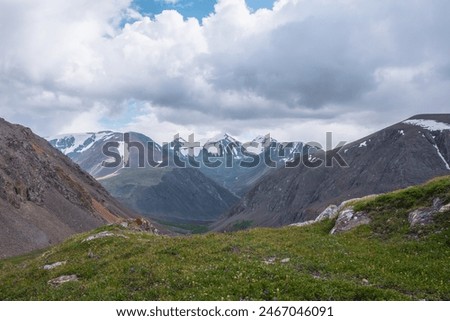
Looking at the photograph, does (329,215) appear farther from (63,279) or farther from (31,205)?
(31,205)

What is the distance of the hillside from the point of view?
1914cm

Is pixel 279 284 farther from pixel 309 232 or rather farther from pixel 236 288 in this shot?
pixel 309 232

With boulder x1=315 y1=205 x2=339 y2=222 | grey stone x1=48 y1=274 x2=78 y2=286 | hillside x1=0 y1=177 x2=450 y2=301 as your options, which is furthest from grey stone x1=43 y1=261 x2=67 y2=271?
boulder x1=315 y1=205 x2=339 y2=222

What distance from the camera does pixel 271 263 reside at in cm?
2336

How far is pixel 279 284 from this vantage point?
63.2 ft

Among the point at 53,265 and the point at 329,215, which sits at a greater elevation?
the point at 329,215

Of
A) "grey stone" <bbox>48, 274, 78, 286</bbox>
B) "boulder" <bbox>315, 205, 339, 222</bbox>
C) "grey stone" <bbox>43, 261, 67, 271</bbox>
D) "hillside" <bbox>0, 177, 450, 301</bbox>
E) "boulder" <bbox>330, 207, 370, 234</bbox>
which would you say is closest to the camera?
"hillside" <bbox>0, 177, 450, 301</bbox>

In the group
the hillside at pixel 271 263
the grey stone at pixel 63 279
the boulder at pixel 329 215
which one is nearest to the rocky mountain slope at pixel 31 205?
the boulder at pixel 329 215

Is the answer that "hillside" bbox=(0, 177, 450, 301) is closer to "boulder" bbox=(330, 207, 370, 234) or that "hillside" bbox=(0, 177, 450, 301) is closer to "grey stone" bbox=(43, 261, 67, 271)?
"grey stone" bbox=(43, 261, 67, 271)

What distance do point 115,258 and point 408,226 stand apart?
19447 mm

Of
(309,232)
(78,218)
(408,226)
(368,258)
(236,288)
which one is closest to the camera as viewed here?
(236,288)

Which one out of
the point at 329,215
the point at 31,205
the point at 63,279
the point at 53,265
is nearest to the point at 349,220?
the point at 329,215

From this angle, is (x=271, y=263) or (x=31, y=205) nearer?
(x=271, y=263)
